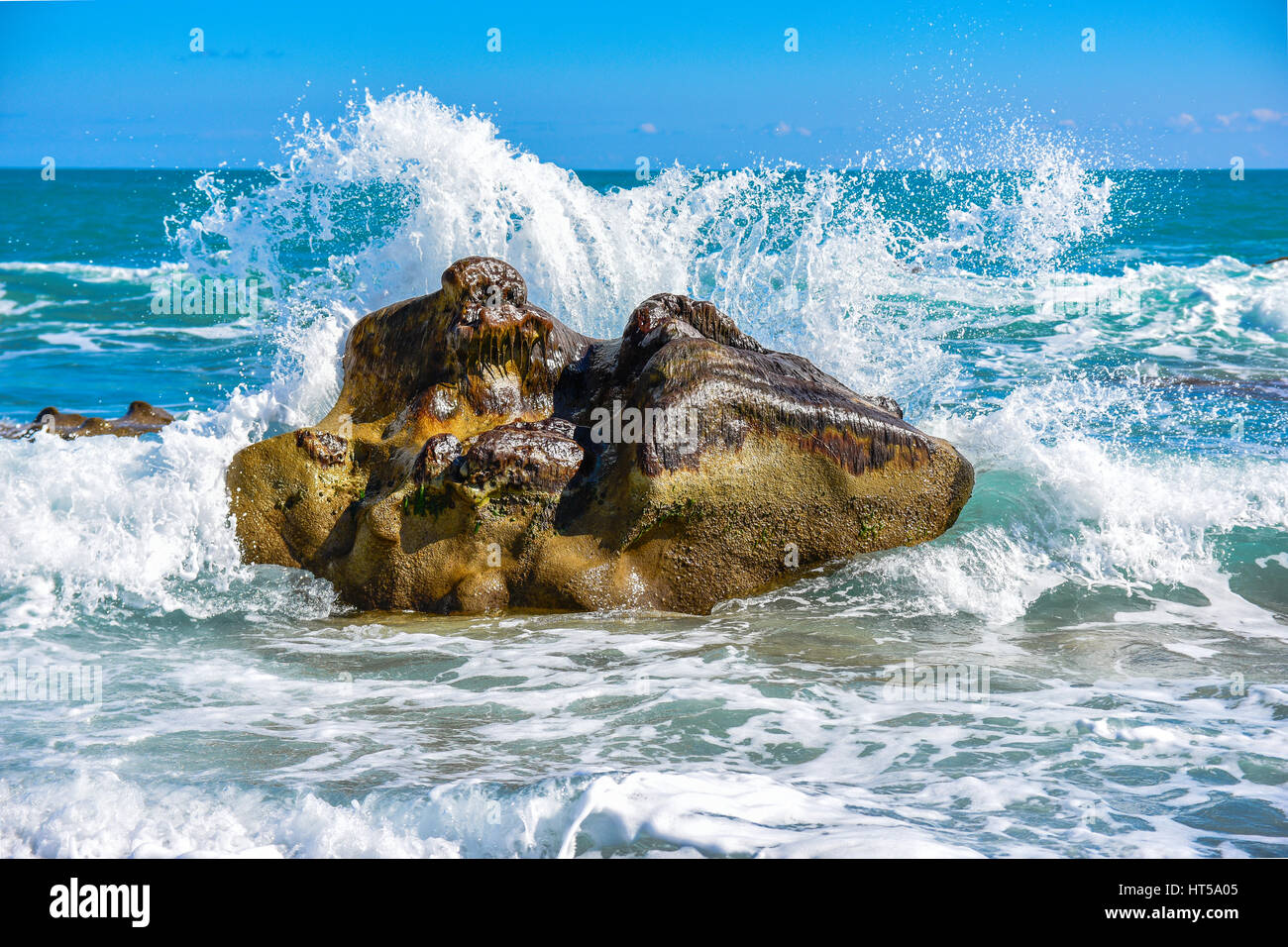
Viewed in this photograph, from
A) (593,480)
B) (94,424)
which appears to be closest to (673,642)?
(593,480)

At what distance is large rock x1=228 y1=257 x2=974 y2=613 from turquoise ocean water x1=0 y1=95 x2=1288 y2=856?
0.19 metres

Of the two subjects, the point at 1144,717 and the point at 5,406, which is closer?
the point at 1144,717

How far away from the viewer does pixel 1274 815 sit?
10.8 ft

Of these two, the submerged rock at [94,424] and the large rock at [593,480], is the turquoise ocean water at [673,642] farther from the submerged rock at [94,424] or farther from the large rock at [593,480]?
the submerged rock at [94,424]

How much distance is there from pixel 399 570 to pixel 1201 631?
3.84 meters

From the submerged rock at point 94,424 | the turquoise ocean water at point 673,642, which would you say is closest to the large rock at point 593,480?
the turquoise ocean water at point 673,642

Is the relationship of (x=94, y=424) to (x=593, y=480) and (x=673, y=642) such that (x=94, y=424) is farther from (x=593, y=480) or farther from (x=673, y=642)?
(x=673, y=642)

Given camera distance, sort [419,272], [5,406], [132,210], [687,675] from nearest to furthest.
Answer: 1. [687,675]
2. [419,272]
3. [5,406]
4. [132,210]

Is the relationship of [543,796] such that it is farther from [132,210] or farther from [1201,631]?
[132,210]

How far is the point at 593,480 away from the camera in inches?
205

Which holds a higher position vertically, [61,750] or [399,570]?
[399,570]

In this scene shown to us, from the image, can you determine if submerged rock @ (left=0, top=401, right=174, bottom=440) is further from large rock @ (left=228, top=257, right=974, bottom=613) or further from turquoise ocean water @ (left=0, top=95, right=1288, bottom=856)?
large rock @ (left=228, top=257, right=974, bottom=613)

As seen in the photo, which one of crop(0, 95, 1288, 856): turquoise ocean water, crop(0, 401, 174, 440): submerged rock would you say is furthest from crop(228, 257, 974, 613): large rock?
crop(0, 401, 174, 440): submerged rock
